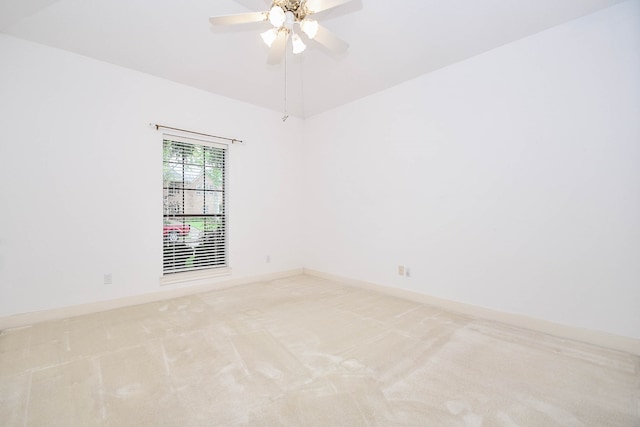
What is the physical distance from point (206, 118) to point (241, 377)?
3.40 m

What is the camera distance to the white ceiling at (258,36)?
250 cm

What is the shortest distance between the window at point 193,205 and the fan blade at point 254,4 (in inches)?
73.6

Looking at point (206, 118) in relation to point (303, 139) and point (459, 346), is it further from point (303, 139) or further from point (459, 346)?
point (459, 346)

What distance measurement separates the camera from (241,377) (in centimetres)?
185

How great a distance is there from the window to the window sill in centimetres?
6

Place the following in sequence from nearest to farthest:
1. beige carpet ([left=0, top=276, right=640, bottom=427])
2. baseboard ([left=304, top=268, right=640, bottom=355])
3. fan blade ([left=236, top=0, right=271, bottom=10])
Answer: beige carpet ([left=0, top=276, right=640, bottom=427]) < baseboard ([left=304, top=268, right=640, bottom=355]) < fan blade ([left=236, top=0, right=271, bottom=10])

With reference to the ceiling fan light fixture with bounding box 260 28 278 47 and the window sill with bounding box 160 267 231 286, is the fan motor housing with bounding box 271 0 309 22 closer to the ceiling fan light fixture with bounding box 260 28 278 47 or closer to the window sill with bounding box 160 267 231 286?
the ceiling fan light fixture with bounding box 260 28 278 47

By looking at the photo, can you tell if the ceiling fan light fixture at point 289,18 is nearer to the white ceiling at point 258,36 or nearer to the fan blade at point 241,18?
the fan blade at point 241,18

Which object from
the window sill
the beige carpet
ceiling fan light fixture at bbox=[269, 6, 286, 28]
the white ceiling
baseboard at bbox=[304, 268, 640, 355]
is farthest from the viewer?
the window sill

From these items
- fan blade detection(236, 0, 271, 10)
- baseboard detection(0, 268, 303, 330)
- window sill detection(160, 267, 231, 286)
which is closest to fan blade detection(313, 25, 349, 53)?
fan blade detection(236, 0, 271, 10)

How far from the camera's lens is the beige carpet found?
1.50 metres

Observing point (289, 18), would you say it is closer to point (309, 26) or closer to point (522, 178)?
point (309, 26)

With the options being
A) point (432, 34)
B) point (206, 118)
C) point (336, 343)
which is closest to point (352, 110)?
point (432, 34)

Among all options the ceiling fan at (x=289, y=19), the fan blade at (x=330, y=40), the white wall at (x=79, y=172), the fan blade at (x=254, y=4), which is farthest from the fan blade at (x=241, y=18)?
the white wall at (x=79, y=172)
